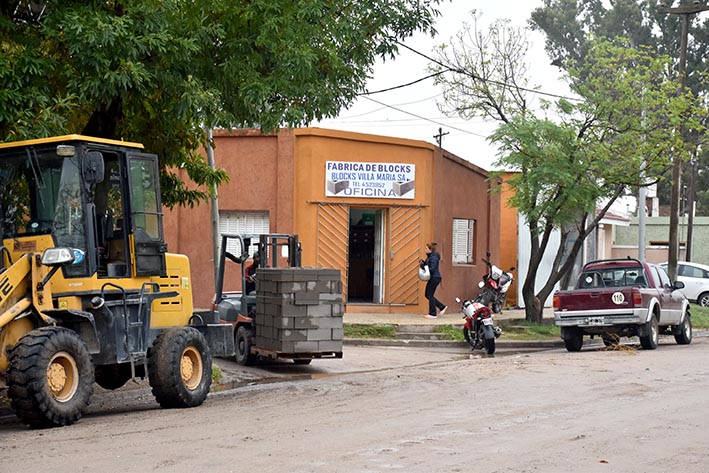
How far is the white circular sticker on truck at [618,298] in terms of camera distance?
21.0 m

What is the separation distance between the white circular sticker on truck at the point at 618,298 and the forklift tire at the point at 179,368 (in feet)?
34.8

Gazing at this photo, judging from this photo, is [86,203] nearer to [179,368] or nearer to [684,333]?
[179,368]

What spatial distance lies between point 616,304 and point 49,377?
1338cm

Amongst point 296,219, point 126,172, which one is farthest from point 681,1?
point 126,172

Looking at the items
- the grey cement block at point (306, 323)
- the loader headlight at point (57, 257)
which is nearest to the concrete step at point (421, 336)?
the grey cement block at point (306, 323)

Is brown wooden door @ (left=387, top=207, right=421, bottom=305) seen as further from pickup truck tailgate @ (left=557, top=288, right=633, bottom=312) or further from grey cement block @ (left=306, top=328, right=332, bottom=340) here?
grey cement block @ (left=306, top=328, right=332, bottom=340)

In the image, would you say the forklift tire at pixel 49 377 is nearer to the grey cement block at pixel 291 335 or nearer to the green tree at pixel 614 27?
the grey cement block at pixel 291 335

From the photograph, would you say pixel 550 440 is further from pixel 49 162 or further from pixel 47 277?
pixel 49 162

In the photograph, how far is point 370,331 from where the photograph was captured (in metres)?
23.1

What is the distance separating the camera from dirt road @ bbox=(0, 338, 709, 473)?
8.33 meters

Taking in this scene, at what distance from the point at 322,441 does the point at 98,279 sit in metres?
3.66

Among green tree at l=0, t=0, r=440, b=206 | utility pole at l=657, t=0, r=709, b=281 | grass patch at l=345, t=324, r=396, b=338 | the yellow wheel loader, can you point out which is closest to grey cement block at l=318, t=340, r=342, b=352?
the yellow wheel loader

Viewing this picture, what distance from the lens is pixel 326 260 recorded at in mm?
26000

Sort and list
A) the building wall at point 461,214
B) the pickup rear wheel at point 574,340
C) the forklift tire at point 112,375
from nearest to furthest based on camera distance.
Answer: the forklift tire at point 112,375
the pickup rear wheel at point 574,340
the building wall at point 461,214
